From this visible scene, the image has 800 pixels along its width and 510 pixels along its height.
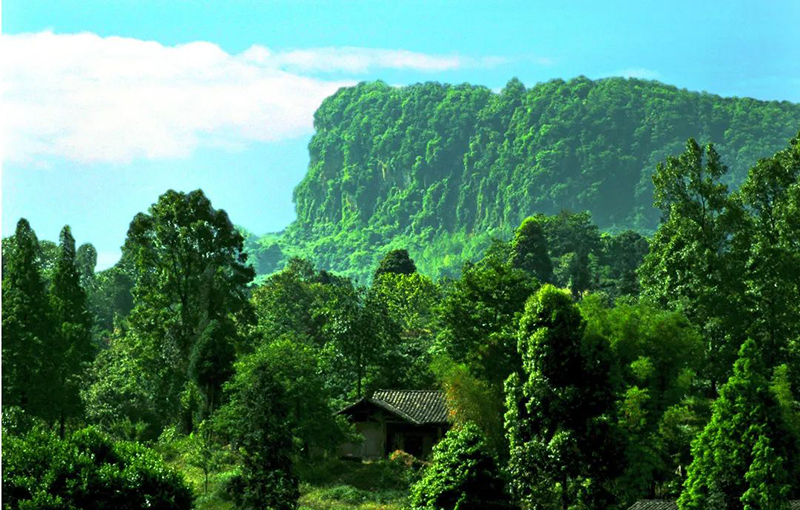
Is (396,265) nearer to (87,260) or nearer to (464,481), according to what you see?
(87,260)

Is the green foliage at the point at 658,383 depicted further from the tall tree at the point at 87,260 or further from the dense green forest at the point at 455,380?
the tall tree at the point at 87,260

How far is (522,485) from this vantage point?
32469mm

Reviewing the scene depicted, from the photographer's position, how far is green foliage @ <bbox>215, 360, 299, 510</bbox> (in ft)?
107

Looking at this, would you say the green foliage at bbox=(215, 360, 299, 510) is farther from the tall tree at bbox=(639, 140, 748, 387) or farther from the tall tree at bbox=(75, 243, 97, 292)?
the tall tree at bbox=(75, 243, 97, 292)

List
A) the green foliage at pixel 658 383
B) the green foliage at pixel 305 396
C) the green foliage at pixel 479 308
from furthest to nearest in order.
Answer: the green foliage at pixel 479 308
the green foliage at pixel 305 396
the green foliage at pixel 658 383

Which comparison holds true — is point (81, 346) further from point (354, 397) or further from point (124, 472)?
point (124, 472)

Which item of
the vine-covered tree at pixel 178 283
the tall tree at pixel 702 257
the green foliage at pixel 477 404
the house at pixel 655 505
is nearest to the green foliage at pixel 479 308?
the green foliage at pixel 477 404

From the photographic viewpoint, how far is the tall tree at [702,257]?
4781 cm

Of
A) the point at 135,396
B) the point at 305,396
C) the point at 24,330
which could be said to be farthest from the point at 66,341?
the point at 135,396

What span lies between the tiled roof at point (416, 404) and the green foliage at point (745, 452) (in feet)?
63.2

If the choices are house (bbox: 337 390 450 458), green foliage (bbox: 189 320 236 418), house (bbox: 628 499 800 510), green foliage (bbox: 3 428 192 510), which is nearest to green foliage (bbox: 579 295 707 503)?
house (bbox: 628 499 800 510)

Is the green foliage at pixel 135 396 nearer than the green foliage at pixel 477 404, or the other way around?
the green foliage at pixel 477 404

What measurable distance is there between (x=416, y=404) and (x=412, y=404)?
7.1 inches

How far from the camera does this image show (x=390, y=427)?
53.3 meters
